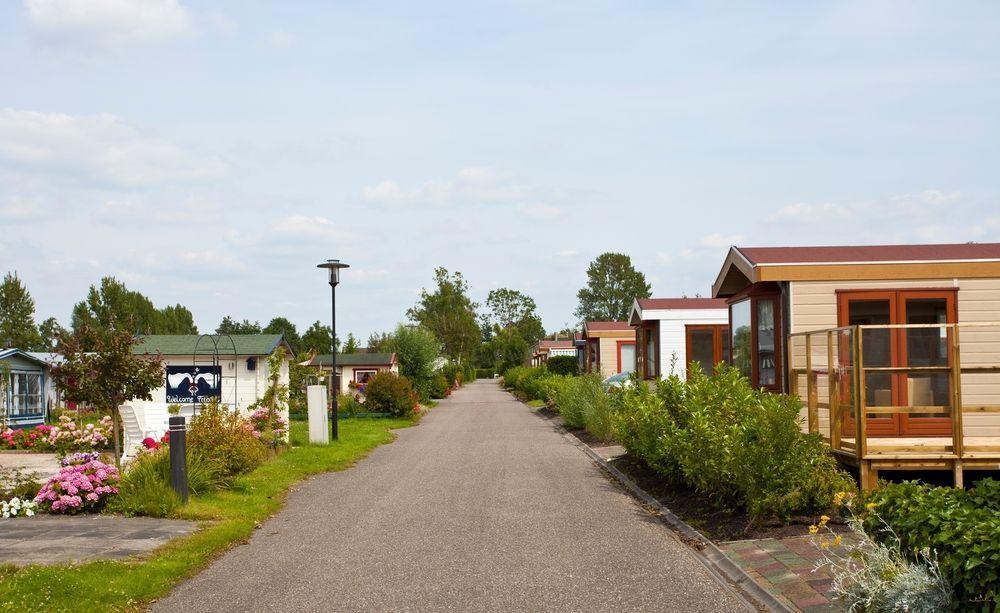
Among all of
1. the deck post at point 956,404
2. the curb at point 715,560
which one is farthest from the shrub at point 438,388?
the deck post at point 956,404

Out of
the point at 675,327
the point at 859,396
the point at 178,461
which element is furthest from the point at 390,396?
the point at 859,396

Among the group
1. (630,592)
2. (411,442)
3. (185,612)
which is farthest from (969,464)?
(411,442)

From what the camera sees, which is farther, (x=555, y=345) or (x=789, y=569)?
(x=555, y=345)

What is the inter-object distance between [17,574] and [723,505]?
6988 millimetres

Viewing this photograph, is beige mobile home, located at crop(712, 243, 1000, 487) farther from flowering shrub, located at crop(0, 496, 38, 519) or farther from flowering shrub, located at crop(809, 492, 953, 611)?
flowering shrub, located at crop(0, 496, 38, 519)

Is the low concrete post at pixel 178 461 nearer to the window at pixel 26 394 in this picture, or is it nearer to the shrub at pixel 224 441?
the shrub at pixel 224 441

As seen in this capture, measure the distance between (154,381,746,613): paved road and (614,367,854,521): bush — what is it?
34.0 inches

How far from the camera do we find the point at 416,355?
135 ft

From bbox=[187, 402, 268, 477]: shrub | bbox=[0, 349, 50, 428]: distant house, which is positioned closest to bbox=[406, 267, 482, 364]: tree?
bbox=[0, 349, 50, 428]: distant house

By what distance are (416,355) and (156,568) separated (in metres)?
33.2

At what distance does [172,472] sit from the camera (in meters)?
11.2

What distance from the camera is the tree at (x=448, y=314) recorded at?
268 ft

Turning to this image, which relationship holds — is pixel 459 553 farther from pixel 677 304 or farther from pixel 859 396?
pixel 677 304

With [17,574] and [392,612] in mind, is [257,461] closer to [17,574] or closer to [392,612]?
[17,574]
